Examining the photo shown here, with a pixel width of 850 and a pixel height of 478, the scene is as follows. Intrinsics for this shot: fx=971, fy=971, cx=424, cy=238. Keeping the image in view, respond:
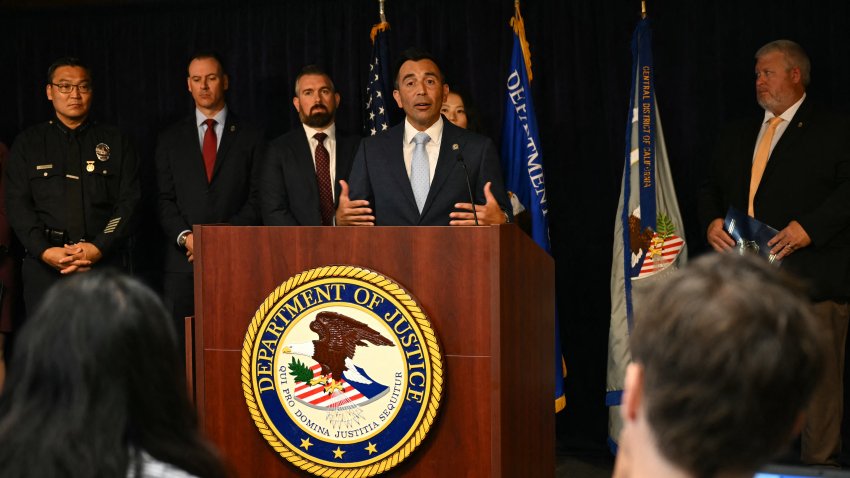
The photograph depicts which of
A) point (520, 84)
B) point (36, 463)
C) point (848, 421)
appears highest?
point (520, 84)

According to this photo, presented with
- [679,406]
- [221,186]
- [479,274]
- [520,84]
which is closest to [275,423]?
[479,274]

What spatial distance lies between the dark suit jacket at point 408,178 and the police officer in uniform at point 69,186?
5.33 ft

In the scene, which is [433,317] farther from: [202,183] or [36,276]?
[36,276]

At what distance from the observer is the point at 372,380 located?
2.38 m

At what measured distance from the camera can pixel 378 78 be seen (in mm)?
4934

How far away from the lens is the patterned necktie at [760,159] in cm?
437

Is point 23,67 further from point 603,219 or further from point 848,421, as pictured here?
point 848,421

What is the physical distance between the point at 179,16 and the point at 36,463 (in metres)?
4.82

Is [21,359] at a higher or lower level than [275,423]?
higher

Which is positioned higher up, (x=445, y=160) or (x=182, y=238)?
(x=445, y=160)

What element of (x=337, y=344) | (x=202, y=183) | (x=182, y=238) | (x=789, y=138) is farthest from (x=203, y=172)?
(x=789, y=138)

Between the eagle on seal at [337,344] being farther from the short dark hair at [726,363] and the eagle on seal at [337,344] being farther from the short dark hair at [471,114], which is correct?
the short dark hair at [471,114]

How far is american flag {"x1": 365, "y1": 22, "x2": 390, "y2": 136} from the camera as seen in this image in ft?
16.0

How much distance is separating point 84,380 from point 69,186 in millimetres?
3841
